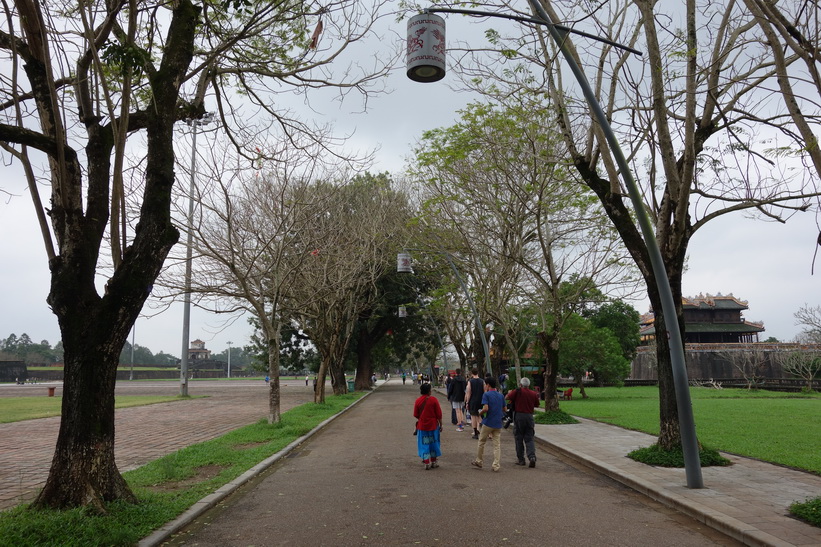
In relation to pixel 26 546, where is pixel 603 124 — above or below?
above

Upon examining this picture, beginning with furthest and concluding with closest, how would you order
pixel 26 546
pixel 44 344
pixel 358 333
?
1. pixel 44 344
2. pixel 358 333
3. pixel 26 546

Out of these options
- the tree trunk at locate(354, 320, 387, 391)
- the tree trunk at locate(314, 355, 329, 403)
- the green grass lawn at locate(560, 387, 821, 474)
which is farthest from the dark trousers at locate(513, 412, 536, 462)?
the tree trunk at locate(354, 320, 387, 391)

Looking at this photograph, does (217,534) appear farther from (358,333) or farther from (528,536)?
(358,333)

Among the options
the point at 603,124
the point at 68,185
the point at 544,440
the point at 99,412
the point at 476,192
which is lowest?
the point at 544,440

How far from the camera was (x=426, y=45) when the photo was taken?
6.77m

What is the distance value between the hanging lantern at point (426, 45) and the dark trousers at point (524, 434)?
20.8ft

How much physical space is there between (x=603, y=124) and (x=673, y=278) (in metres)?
3.74

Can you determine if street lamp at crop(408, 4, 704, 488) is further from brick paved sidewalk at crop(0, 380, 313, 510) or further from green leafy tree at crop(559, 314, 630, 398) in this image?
green leafy tree at crop(559, 314, 630, 398)

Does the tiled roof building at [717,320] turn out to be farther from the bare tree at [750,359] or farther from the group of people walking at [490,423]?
the group of people walking at [490,423]

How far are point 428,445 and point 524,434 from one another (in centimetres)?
183

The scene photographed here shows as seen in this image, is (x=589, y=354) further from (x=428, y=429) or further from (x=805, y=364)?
(x=428, y=429)

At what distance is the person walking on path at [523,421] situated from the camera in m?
10.2

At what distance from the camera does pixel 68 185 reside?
6504mm

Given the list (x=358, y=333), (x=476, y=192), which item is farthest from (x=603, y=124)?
(x=358, y=333)
